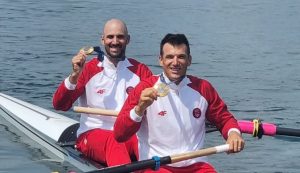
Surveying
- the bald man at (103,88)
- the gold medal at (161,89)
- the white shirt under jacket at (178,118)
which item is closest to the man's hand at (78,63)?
the bald man at (103,88)

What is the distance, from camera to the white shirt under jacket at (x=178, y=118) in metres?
5.30

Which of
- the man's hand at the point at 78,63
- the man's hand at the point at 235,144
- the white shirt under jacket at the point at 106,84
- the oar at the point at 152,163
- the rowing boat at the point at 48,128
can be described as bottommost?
the rowing boat at the point at 48,128

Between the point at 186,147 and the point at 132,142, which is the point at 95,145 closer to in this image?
the point at 132,142

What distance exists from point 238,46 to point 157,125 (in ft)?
54.8

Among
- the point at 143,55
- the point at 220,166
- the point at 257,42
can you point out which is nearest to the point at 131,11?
the point at 257,42

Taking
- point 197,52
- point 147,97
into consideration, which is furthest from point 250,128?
point 197,52

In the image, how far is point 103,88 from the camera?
6.57 metres

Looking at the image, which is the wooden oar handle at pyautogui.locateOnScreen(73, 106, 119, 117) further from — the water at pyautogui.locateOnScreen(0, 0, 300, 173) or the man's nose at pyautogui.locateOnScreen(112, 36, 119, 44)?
the water at pyautogui.locateOnScreen(0, 0, 300, 173)

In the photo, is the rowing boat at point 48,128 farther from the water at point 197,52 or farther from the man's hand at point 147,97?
the man's hand at point 147,97

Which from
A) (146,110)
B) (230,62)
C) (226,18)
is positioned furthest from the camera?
(226,18)

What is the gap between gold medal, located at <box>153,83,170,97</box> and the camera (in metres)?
5.02

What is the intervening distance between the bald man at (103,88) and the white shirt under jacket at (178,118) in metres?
0.97

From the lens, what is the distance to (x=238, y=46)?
853 inches

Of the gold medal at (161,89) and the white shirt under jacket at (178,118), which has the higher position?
the gold medal at (161,89)
